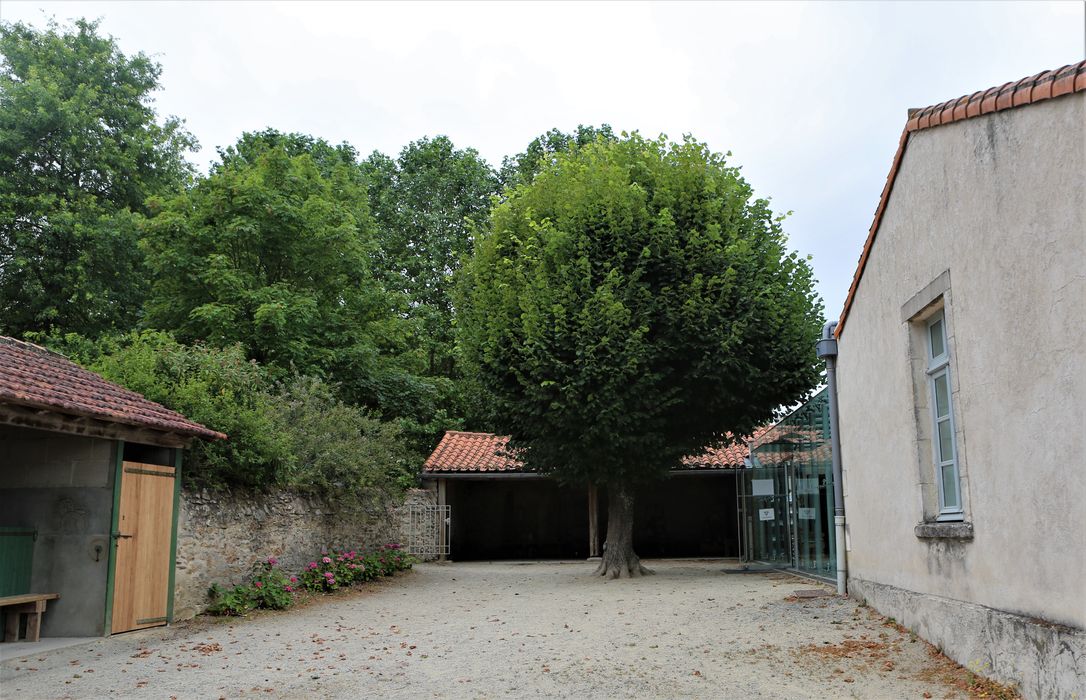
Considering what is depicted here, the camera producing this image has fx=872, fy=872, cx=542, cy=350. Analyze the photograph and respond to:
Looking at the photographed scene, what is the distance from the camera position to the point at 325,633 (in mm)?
10094

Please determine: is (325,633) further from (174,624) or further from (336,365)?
(336,365)

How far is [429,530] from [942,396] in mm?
18544

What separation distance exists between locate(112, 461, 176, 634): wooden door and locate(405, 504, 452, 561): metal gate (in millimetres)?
13239

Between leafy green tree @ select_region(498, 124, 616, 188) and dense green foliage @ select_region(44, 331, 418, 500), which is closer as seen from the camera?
dense green foliage @ select_region(44, 331, 418, 500)

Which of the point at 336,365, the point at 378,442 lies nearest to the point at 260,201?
the point at 336,365

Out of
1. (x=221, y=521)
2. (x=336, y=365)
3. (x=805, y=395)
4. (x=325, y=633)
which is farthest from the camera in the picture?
(x=336, y=365)

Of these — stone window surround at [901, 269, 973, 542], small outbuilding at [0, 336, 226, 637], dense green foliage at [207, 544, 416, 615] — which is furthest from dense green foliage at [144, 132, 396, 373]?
stone window surround at [901, 269, 973, 542]

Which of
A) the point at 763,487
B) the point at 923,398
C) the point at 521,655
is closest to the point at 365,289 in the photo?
the point at 763,487

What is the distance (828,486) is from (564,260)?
20.1 ft

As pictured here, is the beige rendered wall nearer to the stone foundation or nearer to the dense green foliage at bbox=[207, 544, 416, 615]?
the stone foundation

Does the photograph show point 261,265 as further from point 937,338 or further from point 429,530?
point 937,338

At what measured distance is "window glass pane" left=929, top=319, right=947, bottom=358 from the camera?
23.8 ft

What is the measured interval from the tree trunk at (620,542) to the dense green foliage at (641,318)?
0.62m

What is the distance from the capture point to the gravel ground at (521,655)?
6.66 m
